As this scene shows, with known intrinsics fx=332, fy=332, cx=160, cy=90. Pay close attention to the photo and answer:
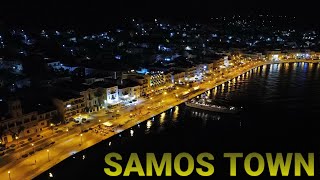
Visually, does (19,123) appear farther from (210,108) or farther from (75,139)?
(210,108)

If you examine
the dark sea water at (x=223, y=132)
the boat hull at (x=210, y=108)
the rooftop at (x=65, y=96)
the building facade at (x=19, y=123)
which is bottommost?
the dark sea water at (x=223, y=132)

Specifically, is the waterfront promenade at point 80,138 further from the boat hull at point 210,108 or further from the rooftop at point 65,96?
the rooftop at point 65,96

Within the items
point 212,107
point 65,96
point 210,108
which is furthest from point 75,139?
point 212,107

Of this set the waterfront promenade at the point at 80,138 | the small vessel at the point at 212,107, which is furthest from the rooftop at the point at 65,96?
the small vessel at the point at 212,107

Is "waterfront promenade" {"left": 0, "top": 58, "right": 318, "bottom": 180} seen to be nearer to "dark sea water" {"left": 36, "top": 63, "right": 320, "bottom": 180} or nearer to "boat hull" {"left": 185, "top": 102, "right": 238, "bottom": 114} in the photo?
"dark sea water" {"left": 36, "top": 63, "right": 320, "bottom": 180}

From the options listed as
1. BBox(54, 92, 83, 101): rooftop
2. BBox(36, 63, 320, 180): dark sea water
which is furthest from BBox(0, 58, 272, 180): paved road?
BBox(54, 92, 83, 101): rooftop

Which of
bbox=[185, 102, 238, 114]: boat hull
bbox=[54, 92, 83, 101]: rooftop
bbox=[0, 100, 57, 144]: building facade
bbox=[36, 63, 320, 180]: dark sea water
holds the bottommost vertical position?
bbox=[36, 63, 320, 180]: dark sea water

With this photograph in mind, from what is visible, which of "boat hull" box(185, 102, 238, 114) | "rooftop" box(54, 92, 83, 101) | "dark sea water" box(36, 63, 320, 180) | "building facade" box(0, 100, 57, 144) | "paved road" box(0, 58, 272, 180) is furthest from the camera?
"boat hull" box(185, 102, 238, 114)

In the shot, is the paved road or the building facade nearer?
the paved road

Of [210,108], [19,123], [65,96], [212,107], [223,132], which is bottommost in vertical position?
[223,132]
